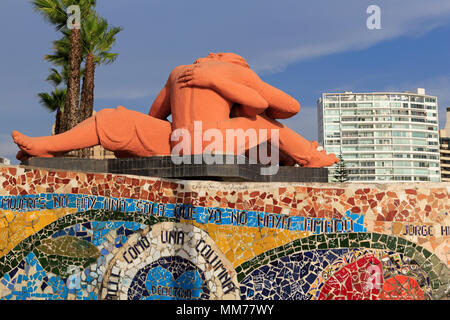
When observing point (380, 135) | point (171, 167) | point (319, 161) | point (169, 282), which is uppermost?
point (380, 135)

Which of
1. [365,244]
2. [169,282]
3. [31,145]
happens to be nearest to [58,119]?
[31,145]

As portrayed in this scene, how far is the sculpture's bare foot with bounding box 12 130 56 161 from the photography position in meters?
9.11

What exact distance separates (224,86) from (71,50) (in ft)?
29.8

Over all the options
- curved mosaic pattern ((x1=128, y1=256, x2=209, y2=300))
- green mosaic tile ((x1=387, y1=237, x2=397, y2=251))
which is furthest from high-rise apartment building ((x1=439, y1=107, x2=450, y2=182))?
curved mosaic pattern ((x1=128, y1=256, x2=209, y2=300))

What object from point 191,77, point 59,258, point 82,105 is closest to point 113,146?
point 191,77

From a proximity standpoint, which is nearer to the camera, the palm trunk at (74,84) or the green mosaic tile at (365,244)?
the green mosaic tile at (365,244)

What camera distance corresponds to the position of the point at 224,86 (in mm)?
9742

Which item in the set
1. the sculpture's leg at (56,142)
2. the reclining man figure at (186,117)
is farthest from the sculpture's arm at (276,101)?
the sculpture's leg at (56,142)

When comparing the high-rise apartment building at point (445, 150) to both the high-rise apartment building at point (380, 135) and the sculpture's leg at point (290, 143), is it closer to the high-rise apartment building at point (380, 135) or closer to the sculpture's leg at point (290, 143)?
the high-rise apartment building at point (380, 135)

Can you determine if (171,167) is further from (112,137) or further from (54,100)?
(54,100)

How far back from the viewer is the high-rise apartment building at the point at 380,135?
8275 centimetres

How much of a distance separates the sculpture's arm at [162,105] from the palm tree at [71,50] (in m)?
6.40

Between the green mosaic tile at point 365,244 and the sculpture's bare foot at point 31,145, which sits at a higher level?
the sculpture's bare foot at point 31,145

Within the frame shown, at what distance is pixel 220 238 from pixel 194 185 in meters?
0.87
